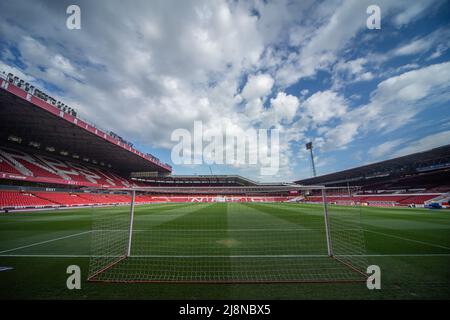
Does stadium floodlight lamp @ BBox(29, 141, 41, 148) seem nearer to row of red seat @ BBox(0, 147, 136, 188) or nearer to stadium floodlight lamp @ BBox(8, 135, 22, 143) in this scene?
stadium floodlight lamp @ BBox(8, 135, 22, 143)

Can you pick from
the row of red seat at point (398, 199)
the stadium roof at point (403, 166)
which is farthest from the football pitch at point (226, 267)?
the stadium roof at point (403, 166)

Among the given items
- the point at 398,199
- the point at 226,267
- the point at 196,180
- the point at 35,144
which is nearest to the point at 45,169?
the point at 35,144

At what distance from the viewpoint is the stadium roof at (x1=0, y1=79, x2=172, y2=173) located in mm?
14367

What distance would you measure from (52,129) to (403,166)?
1957 inches

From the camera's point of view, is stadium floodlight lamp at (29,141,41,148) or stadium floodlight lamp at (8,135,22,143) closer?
stadium floodlight lamp at (8,135,22,143)

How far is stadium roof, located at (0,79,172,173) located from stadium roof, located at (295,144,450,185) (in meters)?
39.1

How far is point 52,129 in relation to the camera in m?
19.9

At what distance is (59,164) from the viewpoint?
1079 inches

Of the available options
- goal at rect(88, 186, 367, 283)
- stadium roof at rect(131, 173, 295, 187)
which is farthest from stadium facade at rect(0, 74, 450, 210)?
stadium roof at rect(131, 173, 295, 187)

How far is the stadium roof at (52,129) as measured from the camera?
566 inches

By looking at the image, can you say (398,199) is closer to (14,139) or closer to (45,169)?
(45,169)
